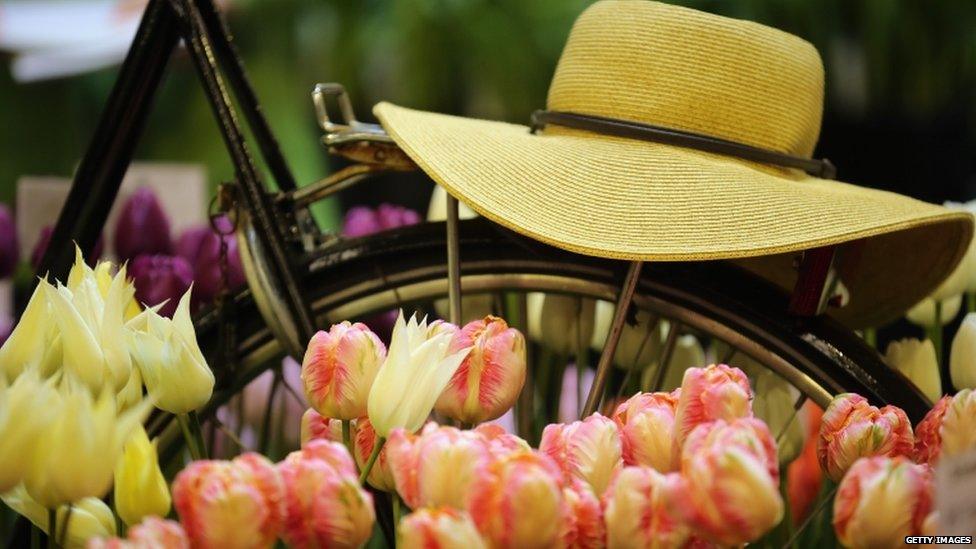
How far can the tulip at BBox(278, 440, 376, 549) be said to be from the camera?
36 cm

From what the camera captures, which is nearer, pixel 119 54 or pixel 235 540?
pixel 235 540

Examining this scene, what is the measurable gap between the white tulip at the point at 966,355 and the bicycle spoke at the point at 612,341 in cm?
20

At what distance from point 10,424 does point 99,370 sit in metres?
0.07

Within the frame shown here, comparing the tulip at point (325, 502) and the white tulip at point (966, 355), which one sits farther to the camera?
the white tulip at point (966, 355)

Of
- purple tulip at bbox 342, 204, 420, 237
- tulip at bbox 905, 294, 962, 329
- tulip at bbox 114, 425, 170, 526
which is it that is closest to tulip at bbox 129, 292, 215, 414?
tulip at bbox 114, 425, 170, 526

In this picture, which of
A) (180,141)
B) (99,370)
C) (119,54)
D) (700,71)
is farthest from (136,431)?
(180,141)

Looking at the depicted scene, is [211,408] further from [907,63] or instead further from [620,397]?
[907,63]

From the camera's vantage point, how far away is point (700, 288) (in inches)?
23.3

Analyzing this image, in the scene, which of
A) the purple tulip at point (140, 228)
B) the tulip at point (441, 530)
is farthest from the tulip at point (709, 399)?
the purple tulip at point (140, 228)

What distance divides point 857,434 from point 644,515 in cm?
13

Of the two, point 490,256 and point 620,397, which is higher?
point 490,256

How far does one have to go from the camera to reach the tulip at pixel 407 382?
0.41m

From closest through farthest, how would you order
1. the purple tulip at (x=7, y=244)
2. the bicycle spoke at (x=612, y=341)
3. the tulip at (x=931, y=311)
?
the bicycle spoke at (x=612, y=341), the tulip at (x=931, y=311), the purple tulip at (x=7, y=244)

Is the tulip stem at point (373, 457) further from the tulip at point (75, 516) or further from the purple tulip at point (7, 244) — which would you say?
the purple tulip at point (7, 244)
